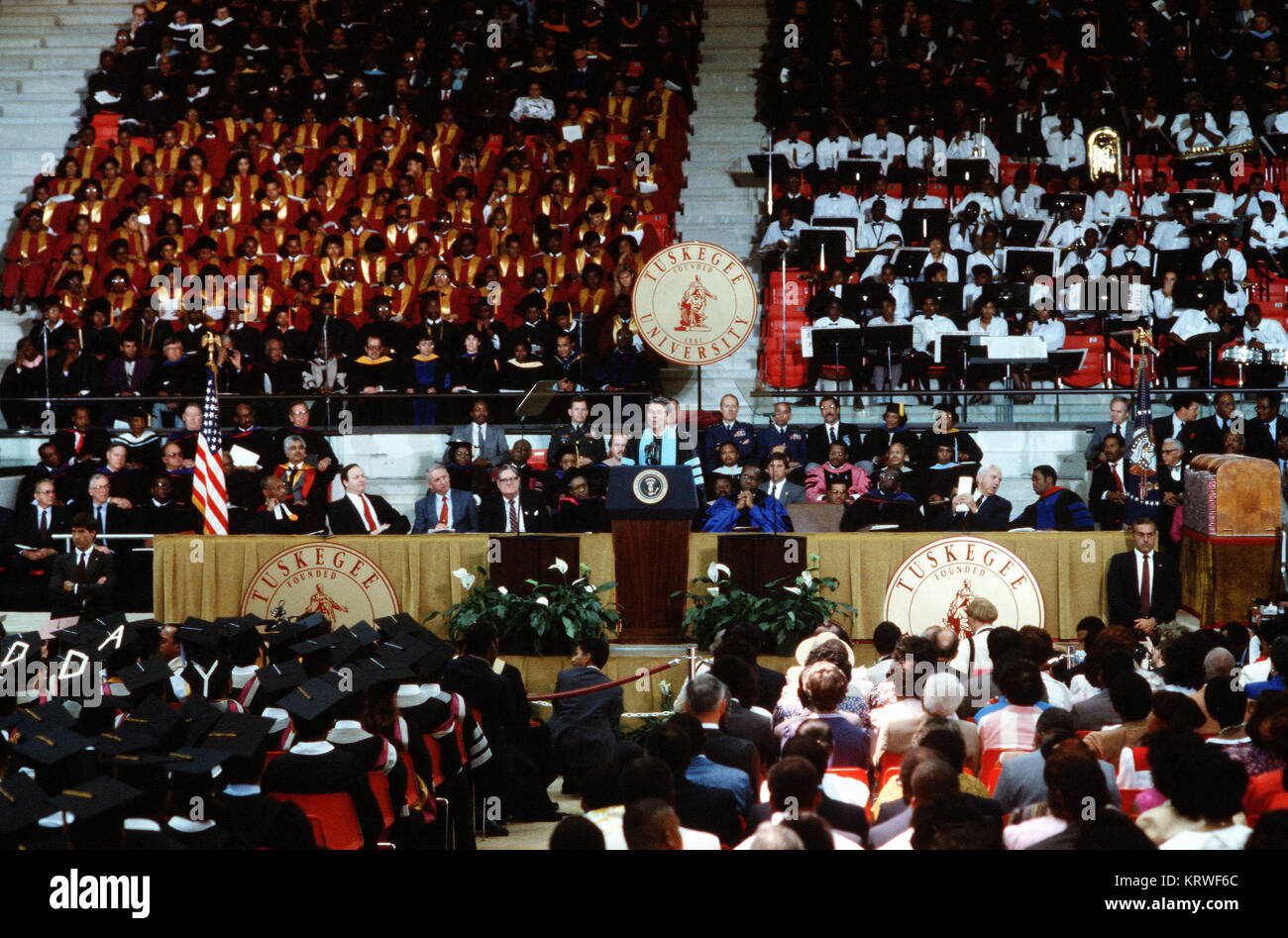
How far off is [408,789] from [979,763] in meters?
2.60

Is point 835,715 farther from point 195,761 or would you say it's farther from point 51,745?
point 51,745

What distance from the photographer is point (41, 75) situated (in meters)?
19.7

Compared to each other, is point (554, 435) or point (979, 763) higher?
point (554, 435)

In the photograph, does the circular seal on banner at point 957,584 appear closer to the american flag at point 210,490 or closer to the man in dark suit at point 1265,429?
the man in dark suit at point 1265,429

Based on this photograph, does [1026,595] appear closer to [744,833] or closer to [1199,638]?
[1199,638]

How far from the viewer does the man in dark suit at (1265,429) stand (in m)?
14.0

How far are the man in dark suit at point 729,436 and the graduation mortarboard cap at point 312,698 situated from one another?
7771 millimetres

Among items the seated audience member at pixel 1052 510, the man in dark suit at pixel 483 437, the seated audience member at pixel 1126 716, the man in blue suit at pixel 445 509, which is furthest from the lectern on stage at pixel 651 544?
the seated audience member at pixel 1126 716

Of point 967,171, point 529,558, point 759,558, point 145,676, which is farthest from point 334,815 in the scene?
point 967,171

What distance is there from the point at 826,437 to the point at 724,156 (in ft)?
19.0

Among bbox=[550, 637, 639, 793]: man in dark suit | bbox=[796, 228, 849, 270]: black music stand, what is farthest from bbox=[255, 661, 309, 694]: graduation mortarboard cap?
bbox=[796, 228, 849, 270]: black music stand

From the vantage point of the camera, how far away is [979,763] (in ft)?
20.5

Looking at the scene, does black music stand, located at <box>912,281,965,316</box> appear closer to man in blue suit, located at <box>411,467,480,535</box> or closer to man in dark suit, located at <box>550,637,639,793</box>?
man in blue suit, located at <box>411,467,480,535</box>
